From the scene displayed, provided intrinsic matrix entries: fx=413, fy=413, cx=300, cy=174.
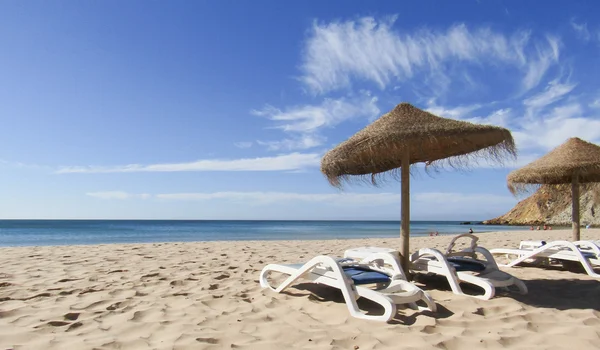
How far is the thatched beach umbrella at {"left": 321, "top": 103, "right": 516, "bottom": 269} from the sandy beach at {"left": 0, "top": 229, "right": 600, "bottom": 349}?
4.52 feet

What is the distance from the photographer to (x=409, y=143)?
13.4ft

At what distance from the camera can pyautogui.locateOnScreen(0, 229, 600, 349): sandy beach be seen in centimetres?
288

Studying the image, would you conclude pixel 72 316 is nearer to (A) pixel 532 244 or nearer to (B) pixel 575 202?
(A) pixel 532 244

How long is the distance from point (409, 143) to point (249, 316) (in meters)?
2.22

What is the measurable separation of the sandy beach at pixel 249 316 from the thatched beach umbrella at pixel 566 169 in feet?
6.26

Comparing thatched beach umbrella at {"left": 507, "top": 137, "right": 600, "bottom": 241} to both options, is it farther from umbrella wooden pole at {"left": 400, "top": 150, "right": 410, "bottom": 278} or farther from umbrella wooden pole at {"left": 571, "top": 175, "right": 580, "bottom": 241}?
umbrella wooden pole at {"left": 400, "top": 150, "right": 410, "bottom": 278}

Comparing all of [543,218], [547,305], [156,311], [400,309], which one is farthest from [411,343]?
[543,218]

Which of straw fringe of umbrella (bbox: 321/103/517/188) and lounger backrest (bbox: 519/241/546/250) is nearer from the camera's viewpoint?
straw fringe of umbrella (bbox: 321/103/517/188)

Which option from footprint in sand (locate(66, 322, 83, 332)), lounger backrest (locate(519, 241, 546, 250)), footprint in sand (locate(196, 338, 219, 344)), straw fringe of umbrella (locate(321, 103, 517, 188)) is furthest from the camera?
lounger backrest (locate(519, 241, 546, 250))

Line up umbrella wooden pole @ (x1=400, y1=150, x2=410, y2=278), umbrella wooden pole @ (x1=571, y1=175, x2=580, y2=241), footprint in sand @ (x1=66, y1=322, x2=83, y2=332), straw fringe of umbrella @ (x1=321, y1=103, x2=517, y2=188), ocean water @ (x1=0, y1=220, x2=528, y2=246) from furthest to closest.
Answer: ocean water @ (x1=0, y1=220, x2=528, y2=246), umbrella wooden pole @ (x1=571, y1=175, x2=580, y2=241), umbrella wooden pole @ (x1=400, y1=150, x2=410, y2=278), straw fringe of umbrella @ (x1=321, y1=103, x2=517, y2=188), footprint in sand @ (x1=66, y1=322, x2=83, y2=332)

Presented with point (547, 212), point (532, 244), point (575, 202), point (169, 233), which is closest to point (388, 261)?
point (532, 244)

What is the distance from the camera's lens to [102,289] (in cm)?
454

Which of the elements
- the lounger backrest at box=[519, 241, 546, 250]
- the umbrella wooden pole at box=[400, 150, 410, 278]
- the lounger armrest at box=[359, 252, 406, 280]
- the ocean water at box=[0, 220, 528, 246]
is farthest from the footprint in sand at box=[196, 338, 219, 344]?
the ocean water at box=[0, 220, 528, 246]

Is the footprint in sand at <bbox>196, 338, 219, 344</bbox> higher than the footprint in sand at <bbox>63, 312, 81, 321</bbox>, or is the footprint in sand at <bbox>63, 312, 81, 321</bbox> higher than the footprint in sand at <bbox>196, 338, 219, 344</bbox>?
the footprint in sand at <bbox>63, 312, 81, 321</bbox>
